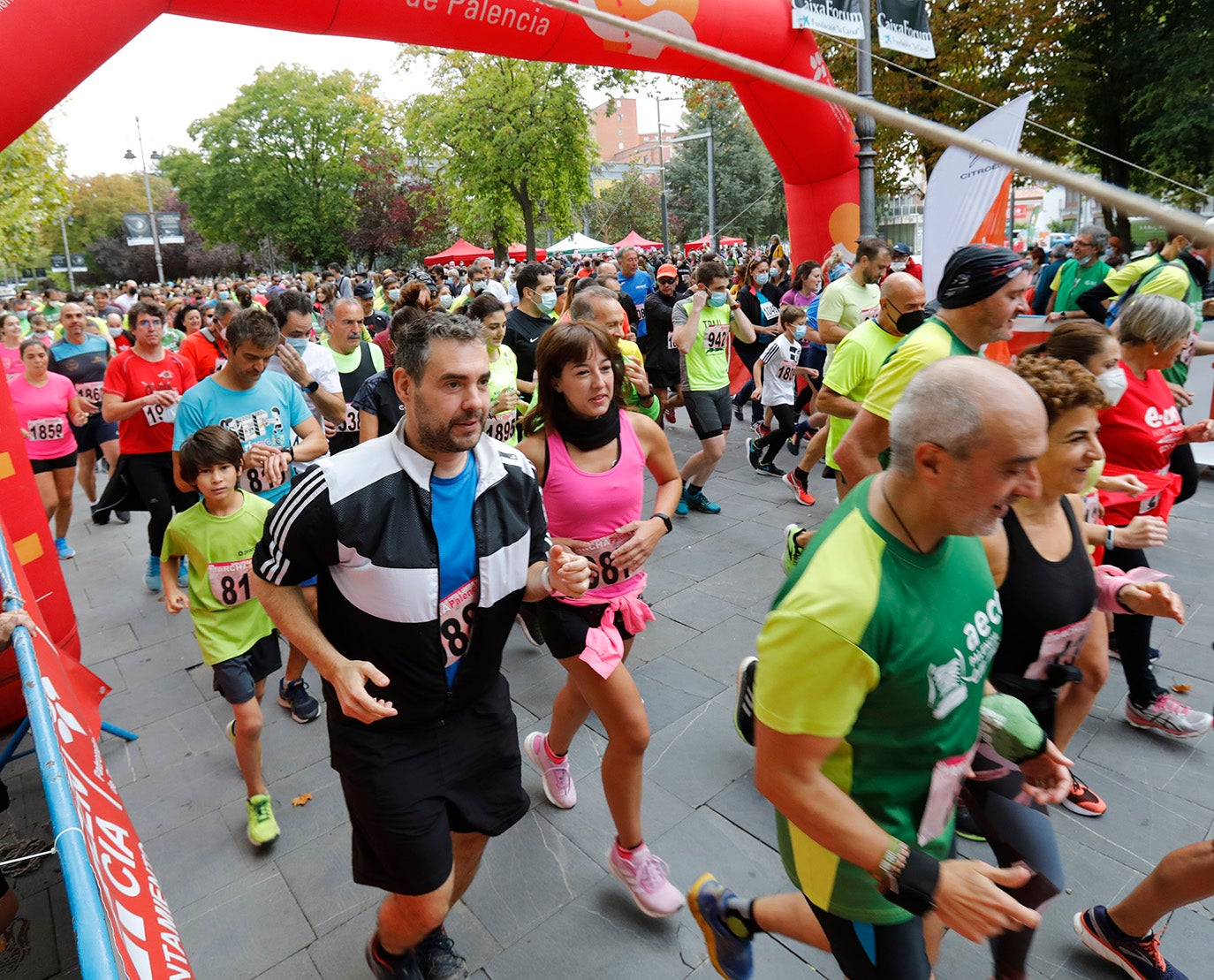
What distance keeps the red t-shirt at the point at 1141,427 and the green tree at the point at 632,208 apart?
52344 millimetres

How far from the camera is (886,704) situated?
A: 61.6 inches

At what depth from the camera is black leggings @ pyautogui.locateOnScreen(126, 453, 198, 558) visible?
221 inches

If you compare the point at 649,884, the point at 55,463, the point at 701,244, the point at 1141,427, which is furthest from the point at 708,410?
the point at 701,244

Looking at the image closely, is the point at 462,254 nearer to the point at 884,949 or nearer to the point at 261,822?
the point at 261,822

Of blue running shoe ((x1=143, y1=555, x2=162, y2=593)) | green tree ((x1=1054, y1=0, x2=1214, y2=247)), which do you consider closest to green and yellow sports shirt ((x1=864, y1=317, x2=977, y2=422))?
blue running shoe ((x1=143, y1=555, x2=162, y2=593))

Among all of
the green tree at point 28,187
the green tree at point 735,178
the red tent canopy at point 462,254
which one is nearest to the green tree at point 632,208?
the green tree at point 735,178

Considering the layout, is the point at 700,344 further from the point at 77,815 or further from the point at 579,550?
the point at 77,815

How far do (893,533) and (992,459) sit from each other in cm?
23

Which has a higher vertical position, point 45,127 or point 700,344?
point 45,127

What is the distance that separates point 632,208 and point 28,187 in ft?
138

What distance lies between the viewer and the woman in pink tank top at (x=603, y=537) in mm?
2686

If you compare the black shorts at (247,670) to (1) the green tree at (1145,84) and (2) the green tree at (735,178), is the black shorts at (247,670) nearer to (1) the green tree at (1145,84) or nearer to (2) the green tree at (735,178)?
(1) the green tree at (1145,84)

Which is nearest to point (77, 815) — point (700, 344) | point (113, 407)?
point (113, 407)

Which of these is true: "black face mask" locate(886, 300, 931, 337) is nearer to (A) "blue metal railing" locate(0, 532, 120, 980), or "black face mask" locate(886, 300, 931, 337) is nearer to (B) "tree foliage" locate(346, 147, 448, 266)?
(A) "blue metal railing" locate(0, 532, 120, 980)
